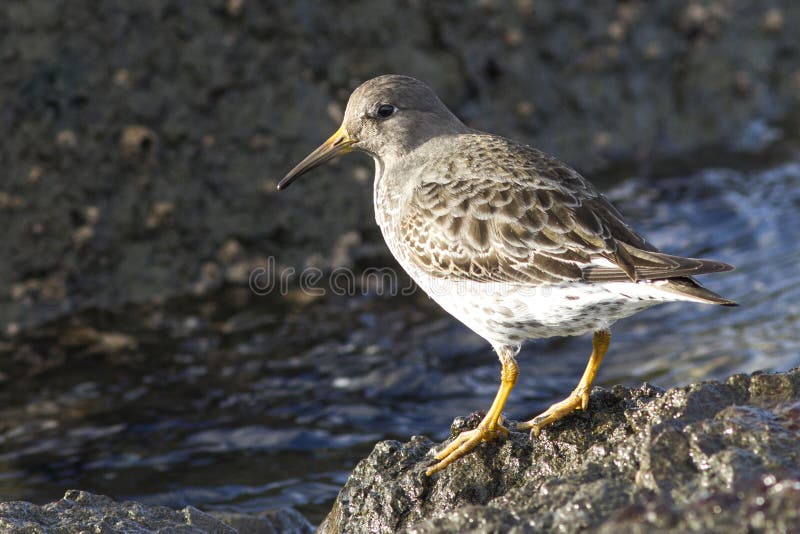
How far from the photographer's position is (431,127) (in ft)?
21.2

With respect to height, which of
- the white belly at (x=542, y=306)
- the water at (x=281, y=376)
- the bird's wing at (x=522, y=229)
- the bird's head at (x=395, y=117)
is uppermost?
the bird's head at (x=395, y=117)

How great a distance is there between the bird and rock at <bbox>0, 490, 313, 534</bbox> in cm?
122

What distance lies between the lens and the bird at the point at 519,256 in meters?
4.86

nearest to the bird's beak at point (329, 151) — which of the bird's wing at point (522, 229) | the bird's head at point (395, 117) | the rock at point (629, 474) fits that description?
the bird's head at point (395, 117)

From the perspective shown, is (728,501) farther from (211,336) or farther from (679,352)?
(211,336)

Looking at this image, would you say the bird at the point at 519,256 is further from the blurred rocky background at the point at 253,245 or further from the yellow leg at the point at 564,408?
the blurred rocky background at the point at 253,245

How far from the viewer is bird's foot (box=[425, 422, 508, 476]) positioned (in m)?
4.85

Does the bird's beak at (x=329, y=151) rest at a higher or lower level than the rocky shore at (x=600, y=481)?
higher

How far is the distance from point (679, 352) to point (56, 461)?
16.5 ft

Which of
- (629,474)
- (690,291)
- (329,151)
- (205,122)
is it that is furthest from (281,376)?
(629,474)

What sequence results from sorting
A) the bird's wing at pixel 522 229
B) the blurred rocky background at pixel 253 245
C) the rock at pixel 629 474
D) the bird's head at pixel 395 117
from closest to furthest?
1. the rock at pixel 629 474
2. the bird's wing at pixel 522 229
3. the bird's head at pixel 395 117
4. the blurred rocky background at pixel 253 245

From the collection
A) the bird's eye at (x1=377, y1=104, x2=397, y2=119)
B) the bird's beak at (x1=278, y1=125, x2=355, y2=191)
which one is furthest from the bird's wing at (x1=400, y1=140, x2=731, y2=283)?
the bird's beak at (x1=278, y1=125, x2=355, y2=191)

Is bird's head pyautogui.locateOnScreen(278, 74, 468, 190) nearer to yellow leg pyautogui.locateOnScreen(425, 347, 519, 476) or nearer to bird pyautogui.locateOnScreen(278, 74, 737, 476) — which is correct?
bird pyautogui.locateOnScreen(278, 74, 737, 476)

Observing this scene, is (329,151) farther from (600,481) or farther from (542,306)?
(600,481)
